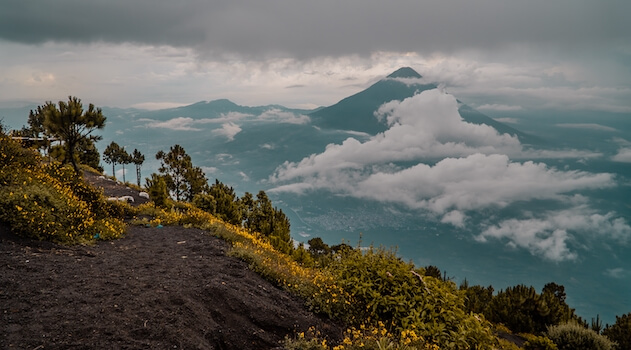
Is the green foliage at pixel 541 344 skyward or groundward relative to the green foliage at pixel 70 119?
groundward

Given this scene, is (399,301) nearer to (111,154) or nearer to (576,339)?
(576,339)

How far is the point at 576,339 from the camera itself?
613 inches

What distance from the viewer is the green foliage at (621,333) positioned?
18438mm

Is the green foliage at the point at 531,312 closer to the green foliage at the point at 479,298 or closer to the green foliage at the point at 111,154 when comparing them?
the green foliage at the point at 479,298

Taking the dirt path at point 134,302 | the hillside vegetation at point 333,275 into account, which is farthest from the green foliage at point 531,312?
the dirt path at point 134,302

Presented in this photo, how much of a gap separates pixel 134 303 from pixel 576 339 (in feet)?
60.5

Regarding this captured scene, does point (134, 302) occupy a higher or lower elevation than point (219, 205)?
higher

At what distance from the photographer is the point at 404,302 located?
740cm

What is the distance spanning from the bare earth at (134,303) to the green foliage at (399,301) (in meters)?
0.70

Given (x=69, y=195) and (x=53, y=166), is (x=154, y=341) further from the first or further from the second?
(x=53, y=166)

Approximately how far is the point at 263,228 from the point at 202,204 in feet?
17.7

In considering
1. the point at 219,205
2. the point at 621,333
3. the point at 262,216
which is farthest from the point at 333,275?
the point at 262,216

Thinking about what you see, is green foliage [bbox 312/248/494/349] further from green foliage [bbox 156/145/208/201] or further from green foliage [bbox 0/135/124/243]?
green foliage [bbox 156/145/208/201]

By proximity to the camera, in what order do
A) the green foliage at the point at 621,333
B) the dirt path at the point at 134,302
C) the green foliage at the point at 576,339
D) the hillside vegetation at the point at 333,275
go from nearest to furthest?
the dirt path at the point at 134,302 < the hillside vegetation at the point at 333,275 < the green foliage at the point at 576,339 < the green foliage at the point at 621,333
